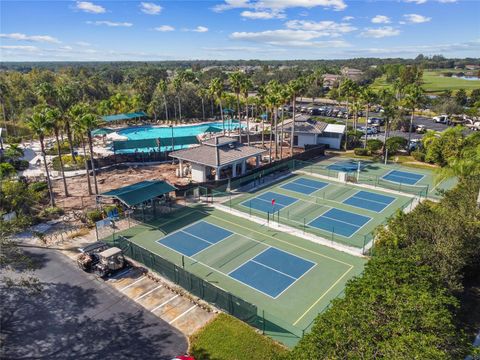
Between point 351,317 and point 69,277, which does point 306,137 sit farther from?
point 351,317

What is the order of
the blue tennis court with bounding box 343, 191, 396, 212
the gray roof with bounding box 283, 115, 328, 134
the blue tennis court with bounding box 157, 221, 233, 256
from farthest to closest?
the gray roof with bounding box 283, 115, 328, 134, the blue tennis court with bounding box 343, 191, 396, 212, the blue tennis court with bounding box 157, 221, 233, 256

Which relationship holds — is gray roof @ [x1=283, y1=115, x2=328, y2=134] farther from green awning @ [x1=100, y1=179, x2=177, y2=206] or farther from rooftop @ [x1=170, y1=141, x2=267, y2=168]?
green awning @ [x1=100, y1=179, x2=177, y2=206]

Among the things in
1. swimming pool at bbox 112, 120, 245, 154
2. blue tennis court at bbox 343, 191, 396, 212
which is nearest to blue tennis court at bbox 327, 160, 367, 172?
blue tennis court at bbox 343, 191, 396, 212

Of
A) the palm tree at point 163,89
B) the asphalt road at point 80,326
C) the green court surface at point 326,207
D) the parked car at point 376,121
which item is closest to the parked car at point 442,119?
the parked car at point 376,121

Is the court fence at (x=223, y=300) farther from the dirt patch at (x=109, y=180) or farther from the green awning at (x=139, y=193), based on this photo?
the dirt patch at (x=109, y=180)

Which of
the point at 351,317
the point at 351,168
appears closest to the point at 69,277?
the point at 351,317

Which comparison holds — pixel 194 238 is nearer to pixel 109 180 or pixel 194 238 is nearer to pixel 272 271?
pixel 272 271
